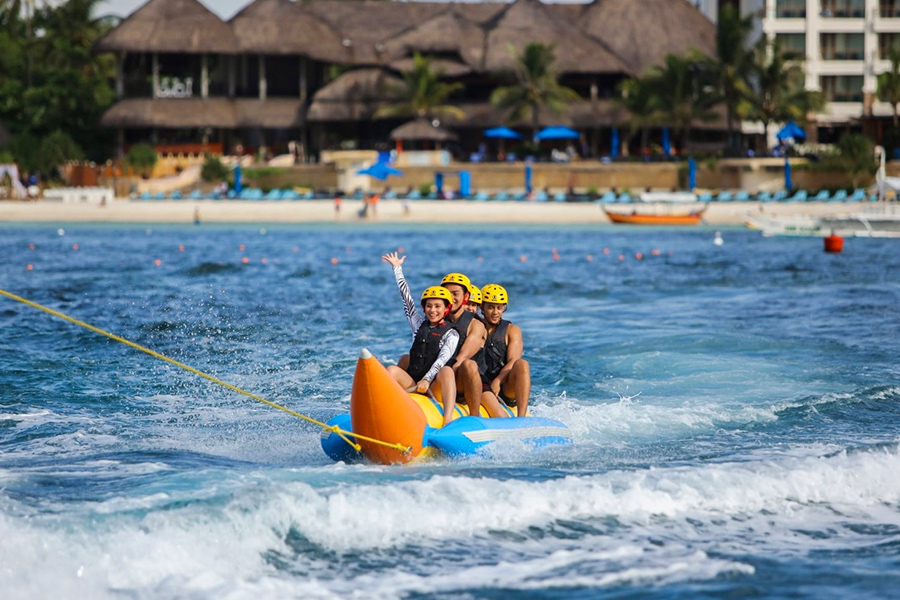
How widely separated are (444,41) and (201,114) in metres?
11.1

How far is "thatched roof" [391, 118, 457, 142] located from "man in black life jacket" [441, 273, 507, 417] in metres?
41.1

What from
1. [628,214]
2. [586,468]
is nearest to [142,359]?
[586,468]

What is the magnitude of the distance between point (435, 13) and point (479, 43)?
673 cm

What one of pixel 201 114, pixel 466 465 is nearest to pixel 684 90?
pixel 201 114

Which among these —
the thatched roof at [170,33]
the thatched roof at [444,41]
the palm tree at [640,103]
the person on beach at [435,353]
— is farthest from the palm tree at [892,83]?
the person on beach at [435,353]

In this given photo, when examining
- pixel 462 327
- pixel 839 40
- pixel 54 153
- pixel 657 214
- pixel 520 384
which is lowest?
pixel 520 384

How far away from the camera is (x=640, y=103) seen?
161 ft

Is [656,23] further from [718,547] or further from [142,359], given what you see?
[718,547]

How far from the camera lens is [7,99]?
177 ft

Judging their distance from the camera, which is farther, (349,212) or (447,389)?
(349,212)

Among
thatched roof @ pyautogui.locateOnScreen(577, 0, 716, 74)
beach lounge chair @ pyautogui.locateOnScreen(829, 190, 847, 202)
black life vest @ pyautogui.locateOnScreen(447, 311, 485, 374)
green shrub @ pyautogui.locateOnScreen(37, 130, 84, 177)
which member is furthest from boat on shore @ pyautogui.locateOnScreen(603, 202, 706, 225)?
black life vest @ pyautogui.locateOnScreen(447, 311, 485, 374)

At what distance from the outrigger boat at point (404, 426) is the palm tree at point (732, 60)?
139ft

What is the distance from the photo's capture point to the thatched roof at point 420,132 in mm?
49719

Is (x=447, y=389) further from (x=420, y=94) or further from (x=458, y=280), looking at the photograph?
(x=420, y=94)
